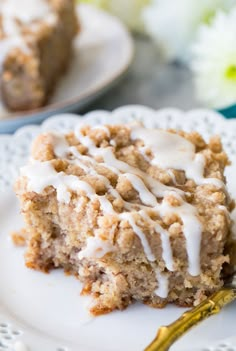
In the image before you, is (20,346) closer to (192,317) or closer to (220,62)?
(192,317)

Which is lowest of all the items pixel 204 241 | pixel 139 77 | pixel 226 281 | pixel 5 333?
pixel 139 77

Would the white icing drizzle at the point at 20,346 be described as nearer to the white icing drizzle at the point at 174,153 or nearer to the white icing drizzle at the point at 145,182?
the white icing drizzle at the point at 145,182

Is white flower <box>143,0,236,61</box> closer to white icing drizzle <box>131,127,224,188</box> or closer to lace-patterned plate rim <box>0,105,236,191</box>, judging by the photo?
lace-patterned plate rim <box>0,105,236,191</box>

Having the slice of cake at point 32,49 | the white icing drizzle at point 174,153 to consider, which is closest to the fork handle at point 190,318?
the white icing drizzle at point 174,153

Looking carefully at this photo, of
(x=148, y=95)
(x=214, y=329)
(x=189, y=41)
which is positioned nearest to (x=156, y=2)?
(x=189, y=41)

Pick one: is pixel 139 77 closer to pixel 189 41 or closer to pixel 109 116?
pixel 189 41

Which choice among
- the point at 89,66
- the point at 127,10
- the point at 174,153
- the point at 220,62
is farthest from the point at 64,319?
the point at 127,10
